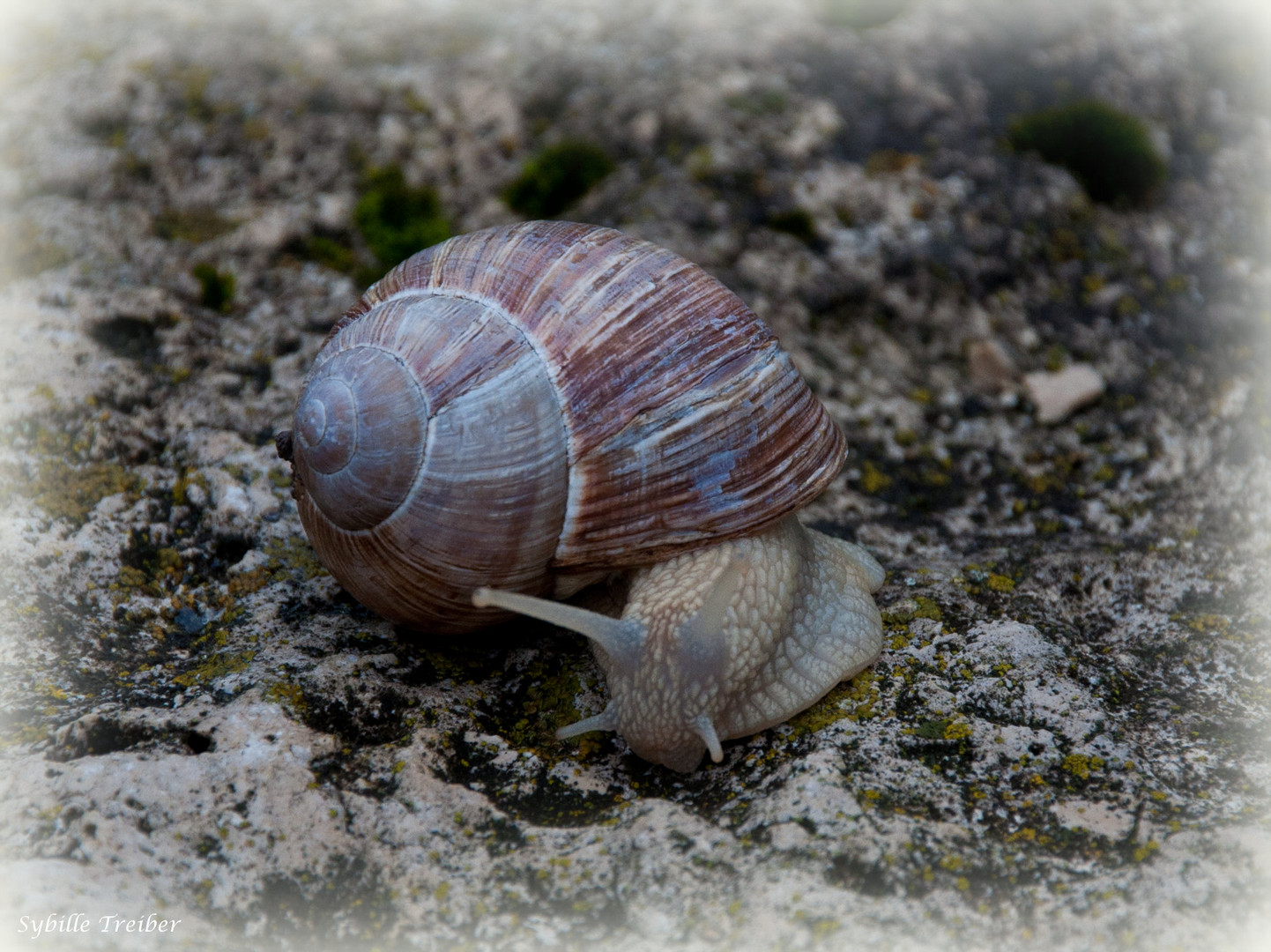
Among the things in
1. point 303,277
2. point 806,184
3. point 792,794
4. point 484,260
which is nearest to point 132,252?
point 303,277

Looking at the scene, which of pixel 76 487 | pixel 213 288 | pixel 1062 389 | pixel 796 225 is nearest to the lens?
pixel 76 487

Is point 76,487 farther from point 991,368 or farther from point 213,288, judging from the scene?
point 991,368

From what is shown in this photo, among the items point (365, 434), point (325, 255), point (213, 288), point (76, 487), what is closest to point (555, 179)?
point (325, 255)

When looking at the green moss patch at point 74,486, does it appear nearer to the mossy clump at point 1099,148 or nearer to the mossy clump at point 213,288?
the mossy clump at point 213,288

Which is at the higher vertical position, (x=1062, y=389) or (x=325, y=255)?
(x=325, y=255)

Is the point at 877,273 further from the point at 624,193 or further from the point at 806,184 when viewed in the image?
the point at 624,193

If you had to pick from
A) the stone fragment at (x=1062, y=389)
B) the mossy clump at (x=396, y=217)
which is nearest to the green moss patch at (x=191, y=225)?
the mossy clump at (x=396, y=217)

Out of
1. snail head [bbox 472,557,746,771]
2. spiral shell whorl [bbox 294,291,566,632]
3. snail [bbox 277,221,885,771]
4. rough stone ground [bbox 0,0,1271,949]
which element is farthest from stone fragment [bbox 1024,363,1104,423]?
spiral shell whorl [bbox 294,291,566,632]

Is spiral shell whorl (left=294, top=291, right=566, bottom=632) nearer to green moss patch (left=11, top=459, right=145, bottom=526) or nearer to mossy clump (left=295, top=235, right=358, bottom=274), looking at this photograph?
green moss patch (left=11, top=459, right=145, bottom=526)
